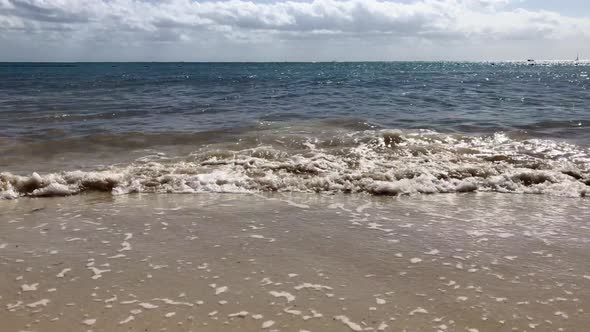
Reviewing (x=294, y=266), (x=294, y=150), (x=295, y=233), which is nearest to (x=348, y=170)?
(x=294, y=150)

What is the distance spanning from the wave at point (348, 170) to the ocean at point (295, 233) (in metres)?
0.05

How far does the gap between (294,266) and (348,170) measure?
4876 millimetres

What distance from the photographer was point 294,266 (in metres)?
4.94

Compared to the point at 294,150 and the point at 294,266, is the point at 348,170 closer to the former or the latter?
the point at 294,150

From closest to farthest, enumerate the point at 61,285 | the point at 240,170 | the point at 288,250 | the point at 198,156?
the point at 61,285 < the point at 288,250 < the point at 240,170 < the point at 198,156

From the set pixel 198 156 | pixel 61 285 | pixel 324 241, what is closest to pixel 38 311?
pixel 61 285

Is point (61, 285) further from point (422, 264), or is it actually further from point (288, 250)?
point (422, 264)

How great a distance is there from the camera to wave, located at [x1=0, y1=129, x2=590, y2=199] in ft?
27.3

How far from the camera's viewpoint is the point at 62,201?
7.65 meters

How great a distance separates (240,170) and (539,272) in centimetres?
613

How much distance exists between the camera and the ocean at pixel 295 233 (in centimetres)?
403

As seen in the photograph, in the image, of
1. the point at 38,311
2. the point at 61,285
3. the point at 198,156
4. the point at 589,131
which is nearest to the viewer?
the point at 38,311

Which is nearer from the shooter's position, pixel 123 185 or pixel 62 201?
pixel 62 201

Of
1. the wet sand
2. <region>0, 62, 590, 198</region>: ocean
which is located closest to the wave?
<region>0, 62, 590, 198</region>: ocean
